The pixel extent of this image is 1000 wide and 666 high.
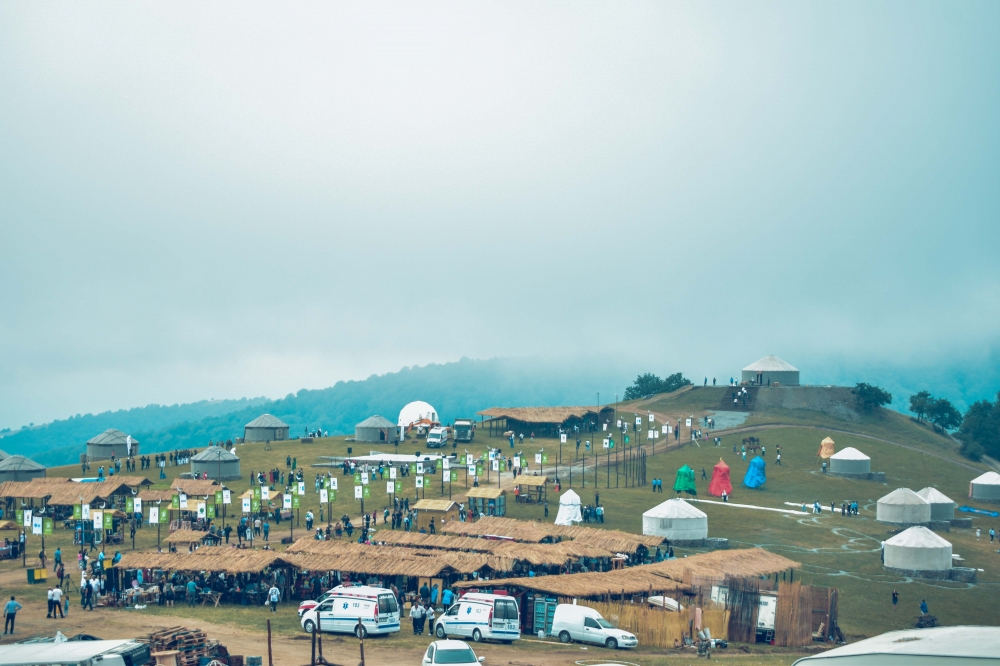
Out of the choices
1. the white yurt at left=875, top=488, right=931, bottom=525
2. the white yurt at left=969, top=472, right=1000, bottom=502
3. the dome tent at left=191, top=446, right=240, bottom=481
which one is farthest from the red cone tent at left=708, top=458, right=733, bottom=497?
the dome tent at left=191, top=446, right=240, bottom=481

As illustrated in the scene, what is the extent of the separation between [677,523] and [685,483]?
15.2m

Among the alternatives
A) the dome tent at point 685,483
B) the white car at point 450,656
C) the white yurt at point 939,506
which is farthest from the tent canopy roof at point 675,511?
the white car at point 450,656

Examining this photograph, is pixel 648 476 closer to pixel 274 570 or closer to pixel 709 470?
pixel 709 470

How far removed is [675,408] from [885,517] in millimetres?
45682

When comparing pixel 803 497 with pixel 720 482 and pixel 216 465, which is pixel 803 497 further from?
pixel 216 465

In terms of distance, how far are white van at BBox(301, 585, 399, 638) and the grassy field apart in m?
2.45

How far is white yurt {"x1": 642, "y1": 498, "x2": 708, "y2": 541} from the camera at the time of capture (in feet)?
200

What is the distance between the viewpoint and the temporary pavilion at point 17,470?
81812 mm

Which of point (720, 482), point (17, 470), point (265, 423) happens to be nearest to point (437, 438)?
point (265, 423)

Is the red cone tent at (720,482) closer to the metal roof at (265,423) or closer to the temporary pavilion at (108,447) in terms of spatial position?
the metal roof at (265,423)

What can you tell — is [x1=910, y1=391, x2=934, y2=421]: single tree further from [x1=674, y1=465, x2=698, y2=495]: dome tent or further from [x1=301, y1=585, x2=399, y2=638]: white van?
[x1=301, y1=585, x2=399, y2=638]: white van

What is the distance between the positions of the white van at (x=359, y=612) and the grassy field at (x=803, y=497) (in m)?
2.45

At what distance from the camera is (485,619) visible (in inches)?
1375

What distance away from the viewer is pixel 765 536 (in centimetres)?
6450
